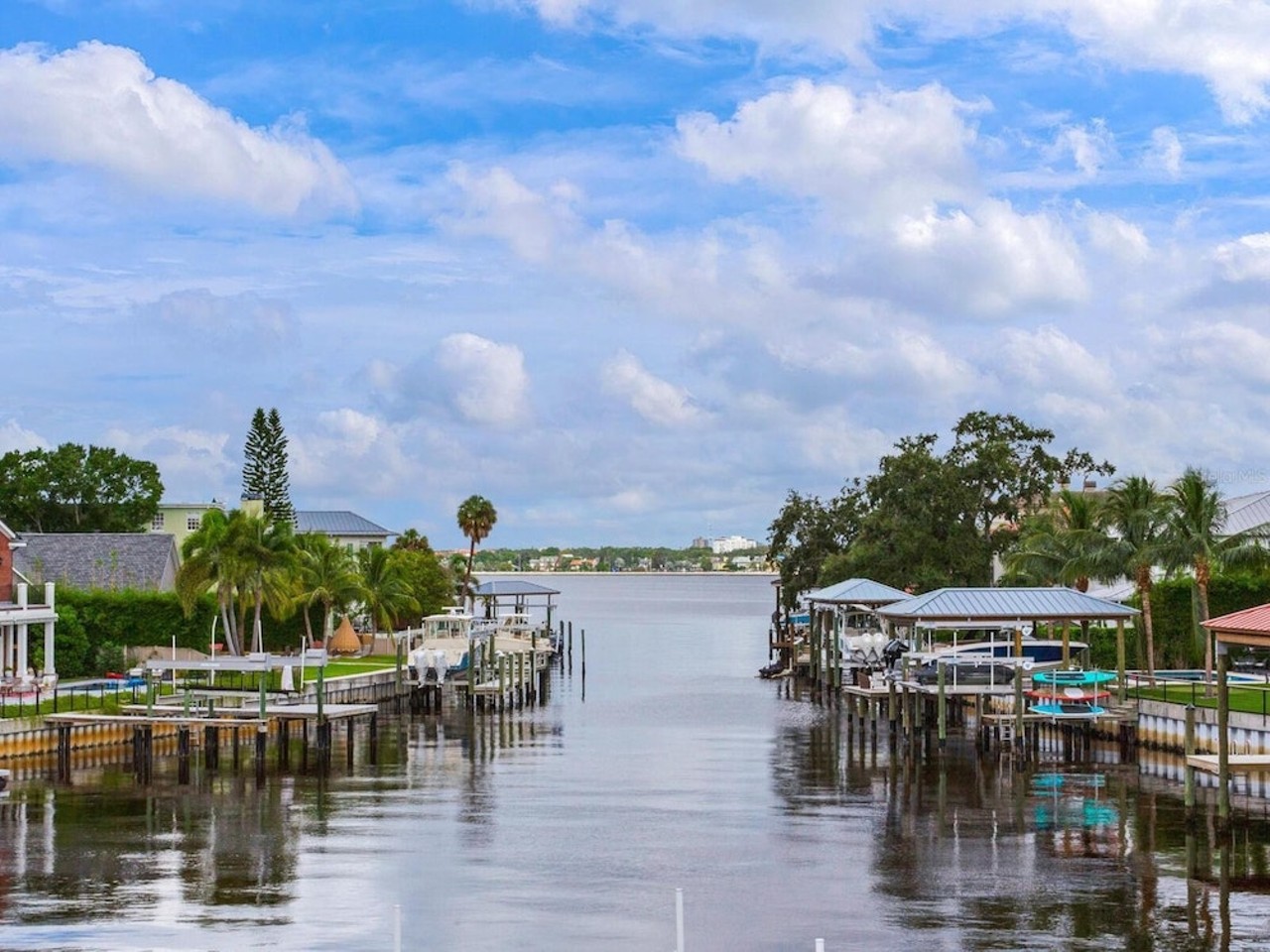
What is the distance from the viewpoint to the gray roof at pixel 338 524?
140m

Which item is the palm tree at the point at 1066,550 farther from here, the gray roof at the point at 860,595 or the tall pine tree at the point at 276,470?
the tall pine tree at the point at 276,470

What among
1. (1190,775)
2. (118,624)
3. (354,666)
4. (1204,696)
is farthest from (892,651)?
(1190,775)

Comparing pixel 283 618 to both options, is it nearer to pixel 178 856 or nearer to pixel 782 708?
pixel 782 708

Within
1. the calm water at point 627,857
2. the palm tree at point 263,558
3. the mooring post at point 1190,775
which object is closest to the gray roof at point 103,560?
the palm tree at point 263,558

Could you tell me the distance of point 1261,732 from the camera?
151ft

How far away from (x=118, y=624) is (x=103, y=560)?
1066 cm

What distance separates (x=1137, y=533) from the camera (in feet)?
212

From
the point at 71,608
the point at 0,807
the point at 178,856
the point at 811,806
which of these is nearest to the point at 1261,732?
the point at 811,806

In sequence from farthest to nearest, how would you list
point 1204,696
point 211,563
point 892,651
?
point 892,651, point 211,563, point 1204,696

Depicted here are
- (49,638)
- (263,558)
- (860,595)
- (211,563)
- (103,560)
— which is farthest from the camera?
(103,560)

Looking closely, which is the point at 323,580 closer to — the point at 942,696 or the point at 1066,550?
the point at 1066,550

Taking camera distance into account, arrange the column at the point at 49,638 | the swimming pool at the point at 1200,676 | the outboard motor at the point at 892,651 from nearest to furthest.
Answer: the swimming pool at the point at 1200,676 → the column at the point at 49,638 → the outboard motor at the point at 892,651

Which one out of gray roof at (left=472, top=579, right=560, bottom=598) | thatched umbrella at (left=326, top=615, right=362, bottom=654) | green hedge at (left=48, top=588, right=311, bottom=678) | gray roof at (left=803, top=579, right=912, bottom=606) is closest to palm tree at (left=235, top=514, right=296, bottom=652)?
green hedge at (left=48, top=588, right=311, bottom=678)

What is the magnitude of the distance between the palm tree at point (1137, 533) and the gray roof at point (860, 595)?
14184 mm
